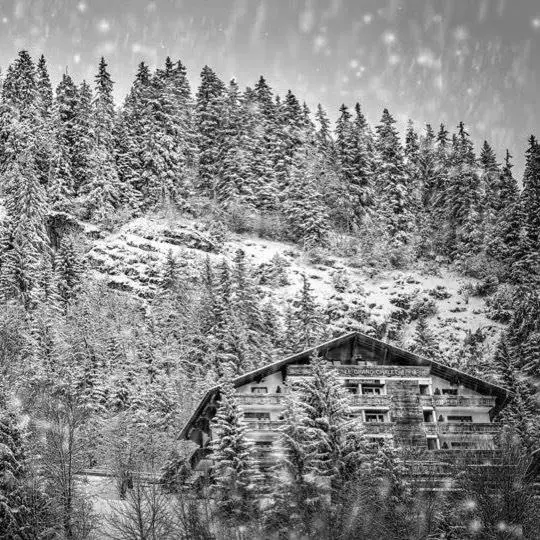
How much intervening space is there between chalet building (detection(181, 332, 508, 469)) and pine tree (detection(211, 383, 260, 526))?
8181 mm

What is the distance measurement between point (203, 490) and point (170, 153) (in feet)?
216

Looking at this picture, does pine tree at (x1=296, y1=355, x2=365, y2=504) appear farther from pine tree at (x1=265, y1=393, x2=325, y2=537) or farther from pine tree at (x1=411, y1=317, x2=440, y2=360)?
pine tree at (x1=411, y1=317, x2=440, y2=360)

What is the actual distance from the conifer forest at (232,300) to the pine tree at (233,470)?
0.32 feet

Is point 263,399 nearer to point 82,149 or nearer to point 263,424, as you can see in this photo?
point 263,424

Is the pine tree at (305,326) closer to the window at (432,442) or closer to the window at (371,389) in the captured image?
the window at (371,389)

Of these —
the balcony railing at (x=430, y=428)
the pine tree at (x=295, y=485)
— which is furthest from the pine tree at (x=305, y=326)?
the pine tree at (x=295, y=485)

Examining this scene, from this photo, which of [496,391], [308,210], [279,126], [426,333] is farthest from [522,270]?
[279,126]

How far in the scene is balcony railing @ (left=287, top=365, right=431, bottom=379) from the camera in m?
42.8

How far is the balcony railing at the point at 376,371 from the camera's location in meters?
42.8

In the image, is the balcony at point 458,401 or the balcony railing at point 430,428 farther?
the balcony at point 458,401

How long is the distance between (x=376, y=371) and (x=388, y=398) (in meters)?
1.90

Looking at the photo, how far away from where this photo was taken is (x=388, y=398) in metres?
42.7

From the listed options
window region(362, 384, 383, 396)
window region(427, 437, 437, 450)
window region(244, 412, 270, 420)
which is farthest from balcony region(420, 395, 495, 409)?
window region(244, 412, 270, 420)

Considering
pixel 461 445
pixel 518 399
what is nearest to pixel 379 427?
pixel 461 445
